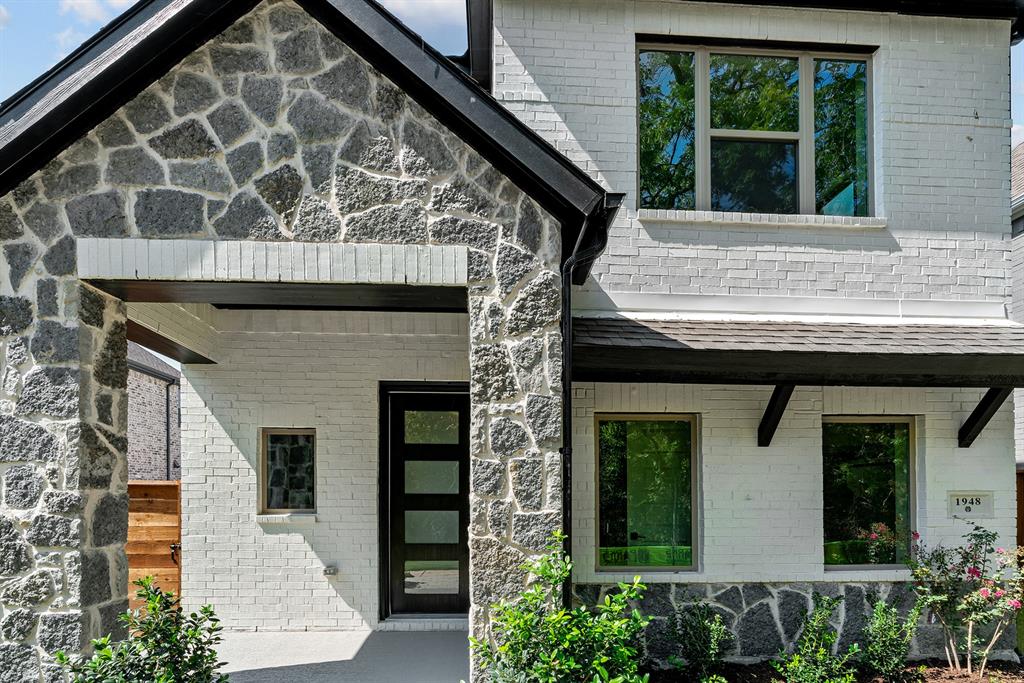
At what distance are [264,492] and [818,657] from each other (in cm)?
514

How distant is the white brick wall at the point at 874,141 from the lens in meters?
5.96

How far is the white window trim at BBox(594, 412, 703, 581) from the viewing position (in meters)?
5.89

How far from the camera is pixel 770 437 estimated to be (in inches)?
232

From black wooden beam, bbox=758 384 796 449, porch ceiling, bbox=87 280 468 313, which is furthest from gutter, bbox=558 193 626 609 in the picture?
black wooden beam, bbox=758 384 796 449

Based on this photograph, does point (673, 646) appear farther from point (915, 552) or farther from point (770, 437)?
point (915, 552)

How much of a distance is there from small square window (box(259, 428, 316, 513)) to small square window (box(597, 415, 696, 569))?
2.96 m

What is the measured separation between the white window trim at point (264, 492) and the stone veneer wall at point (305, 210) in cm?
245

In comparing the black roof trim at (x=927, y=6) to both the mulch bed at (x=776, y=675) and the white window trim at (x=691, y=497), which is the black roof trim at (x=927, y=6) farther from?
the mulch bed at (x=776, y=675)

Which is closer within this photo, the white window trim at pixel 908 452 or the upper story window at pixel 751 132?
the white window trim at pixel 908 452

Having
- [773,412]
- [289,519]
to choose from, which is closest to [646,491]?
[773,412]

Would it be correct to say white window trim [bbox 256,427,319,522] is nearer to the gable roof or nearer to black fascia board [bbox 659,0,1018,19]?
the gable roof

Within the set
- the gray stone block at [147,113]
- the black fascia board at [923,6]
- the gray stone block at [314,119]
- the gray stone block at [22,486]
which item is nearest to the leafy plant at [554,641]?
the gray stone block at [22,486]

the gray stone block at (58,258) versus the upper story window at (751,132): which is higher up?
the upper story window at (751,132)

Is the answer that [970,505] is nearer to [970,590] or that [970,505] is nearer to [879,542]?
[970,590]
